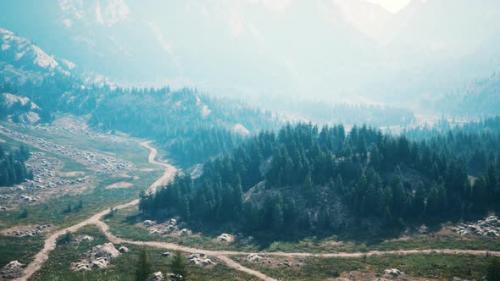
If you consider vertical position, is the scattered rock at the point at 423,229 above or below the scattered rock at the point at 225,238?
above

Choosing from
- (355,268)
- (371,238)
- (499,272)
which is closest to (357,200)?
(371,238)

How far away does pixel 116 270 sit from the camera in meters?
99.4

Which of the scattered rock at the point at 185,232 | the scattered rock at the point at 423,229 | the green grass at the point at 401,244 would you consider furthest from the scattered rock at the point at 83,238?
the scattered rock at the point at 423,229

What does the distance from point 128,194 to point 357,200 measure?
112 meters

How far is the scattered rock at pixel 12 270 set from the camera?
95.0 m

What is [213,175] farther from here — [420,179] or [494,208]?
[494,208]

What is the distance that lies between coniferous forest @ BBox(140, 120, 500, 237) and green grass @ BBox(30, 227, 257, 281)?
110 feet

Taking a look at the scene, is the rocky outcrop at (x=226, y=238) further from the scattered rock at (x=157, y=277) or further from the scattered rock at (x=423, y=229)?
the scattered rock at (x=423, y=229)

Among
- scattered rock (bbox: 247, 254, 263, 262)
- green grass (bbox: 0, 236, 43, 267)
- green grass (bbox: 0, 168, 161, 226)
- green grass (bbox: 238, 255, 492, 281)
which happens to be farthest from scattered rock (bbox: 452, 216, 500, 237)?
green grass (bbox: 0, 168, 161, 226)

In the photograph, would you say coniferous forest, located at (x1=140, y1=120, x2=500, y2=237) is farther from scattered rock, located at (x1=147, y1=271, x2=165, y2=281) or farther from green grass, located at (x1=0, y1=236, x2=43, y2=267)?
scattered rock, located at (x1=147, y1=271, x2=165, y2=281)

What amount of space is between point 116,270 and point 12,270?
23825mm

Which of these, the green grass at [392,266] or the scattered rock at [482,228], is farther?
the scattered rock at [482,228]

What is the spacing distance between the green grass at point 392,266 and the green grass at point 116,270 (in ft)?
32.7

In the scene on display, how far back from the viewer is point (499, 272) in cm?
7262
